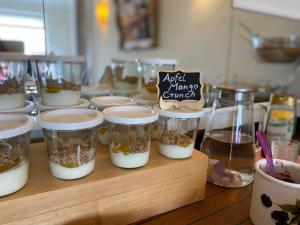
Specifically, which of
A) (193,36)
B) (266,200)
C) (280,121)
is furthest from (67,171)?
(193,36)

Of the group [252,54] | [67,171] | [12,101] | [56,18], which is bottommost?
[67,171]

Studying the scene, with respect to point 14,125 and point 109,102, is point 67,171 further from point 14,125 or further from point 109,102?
point 109,102

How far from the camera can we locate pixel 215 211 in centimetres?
51

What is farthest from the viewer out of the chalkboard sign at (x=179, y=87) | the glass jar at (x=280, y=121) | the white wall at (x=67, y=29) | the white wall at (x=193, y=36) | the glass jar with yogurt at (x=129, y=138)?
the white wall at (x=193, y=36)

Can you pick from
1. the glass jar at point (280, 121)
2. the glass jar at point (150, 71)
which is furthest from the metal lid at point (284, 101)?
the glass jar at point (150, 71)

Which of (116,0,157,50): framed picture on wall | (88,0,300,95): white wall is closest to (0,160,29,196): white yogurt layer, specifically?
(88,0,300,95): white wall

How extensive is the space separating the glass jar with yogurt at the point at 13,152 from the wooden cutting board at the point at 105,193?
18mm

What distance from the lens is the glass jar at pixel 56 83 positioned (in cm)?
59

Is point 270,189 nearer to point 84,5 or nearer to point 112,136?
point 112,136

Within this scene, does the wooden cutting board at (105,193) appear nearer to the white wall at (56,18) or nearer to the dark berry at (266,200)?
the dark berry at (266,200)

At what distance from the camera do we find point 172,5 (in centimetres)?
151

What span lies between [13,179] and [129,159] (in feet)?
0.66

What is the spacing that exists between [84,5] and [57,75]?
1239mm

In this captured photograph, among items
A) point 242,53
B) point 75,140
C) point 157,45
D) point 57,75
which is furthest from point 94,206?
point 242,53
